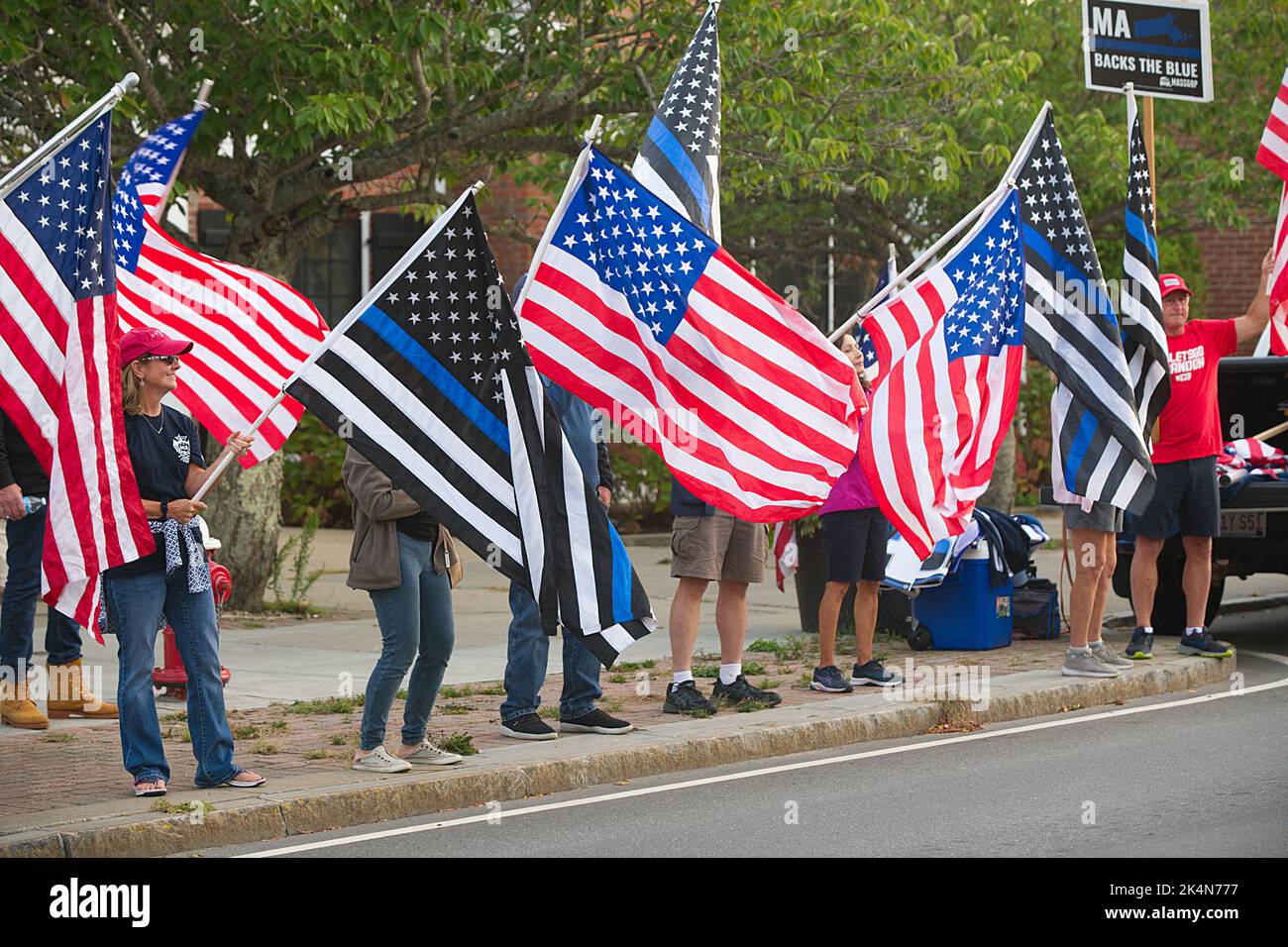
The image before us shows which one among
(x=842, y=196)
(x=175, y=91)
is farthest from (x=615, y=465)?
(x=175, y=91)

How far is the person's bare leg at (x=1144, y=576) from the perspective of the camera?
11.4 metres

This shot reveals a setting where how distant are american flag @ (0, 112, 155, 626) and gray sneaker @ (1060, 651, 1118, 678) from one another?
18.7 ft

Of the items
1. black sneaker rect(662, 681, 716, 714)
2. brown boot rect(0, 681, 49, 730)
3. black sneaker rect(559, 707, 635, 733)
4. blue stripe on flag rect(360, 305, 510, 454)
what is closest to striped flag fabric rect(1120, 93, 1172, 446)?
black sneaker rect(662, 681, 716, 714)

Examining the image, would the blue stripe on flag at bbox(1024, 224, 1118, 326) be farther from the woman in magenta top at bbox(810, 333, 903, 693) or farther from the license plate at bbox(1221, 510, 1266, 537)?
the license plate at bbox(1221, 510, 1266, 537)

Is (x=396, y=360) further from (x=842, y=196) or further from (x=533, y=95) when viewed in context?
(x=842, y=196)

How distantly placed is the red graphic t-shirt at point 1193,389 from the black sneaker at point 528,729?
4598mm

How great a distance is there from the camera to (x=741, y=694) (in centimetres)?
963

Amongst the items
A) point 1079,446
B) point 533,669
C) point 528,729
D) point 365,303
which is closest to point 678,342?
point 365,303

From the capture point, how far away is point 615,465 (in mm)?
20203

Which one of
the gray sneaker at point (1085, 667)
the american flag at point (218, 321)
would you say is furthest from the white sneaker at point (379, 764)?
the gray sneaker at point (1085, 667)

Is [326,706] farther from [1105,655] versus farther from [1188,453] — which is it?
[1188,453]

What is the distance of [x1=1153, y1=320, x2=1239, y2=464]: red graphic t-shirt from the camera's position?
442 inches

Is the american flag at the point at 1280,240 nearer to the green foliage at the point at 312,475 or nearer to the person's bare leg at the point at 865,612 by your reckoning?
the person's bare leg at the point at 865,612

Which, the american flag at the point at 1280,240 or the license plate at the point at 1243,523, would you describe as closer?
the american flag at the point at 1280,240
